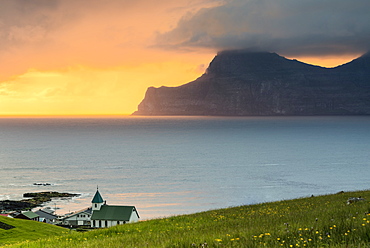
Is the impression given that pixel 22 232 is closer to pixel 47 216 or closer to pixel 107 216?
pixel 107 216

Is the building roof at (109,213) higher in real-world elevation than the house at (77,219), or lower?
higher

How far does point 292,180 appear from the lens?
107m

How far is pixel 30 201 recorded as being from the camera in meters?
92.2

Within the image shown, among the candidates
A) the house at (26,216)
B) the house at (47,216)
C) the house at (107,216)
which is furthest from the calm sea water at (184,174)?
the house at (26,216)

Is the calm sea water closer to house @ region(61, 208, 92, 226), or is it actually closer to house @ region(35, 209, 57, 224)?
house @ region(35, 209, 57, 224)

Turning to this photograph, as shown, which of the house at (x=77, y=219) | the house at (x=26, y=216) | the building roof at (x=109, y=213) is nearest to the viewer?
the building roof at (x=109, y=213)

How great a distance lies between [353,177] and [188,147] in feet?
333

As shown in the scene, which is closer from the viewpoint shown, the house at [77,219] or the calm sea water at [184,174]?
the house at [77,219]

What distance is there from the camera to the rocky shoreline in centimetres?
8444

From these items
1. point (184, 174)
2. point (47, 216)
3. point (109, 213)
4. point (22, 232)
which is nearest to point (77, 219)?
point (47, 216)

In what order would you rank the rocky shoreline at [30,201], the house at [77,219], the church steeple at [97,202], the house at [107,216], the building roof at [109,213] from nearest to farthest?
the building roof at [109,213] → the house at [107,216] → the church steeple at [97,202] → the house at [77,219] → the rocky shoreline at [30,201]

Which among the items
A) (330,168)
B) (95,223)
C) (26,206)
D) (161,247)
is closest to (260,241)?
(161,247)

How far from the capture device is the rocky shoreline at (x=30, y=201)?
3325 inches

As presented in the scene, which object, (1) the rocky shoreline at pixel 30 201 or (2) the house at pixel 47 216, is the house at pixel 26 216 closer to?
(2) the house at pixel 47 216
